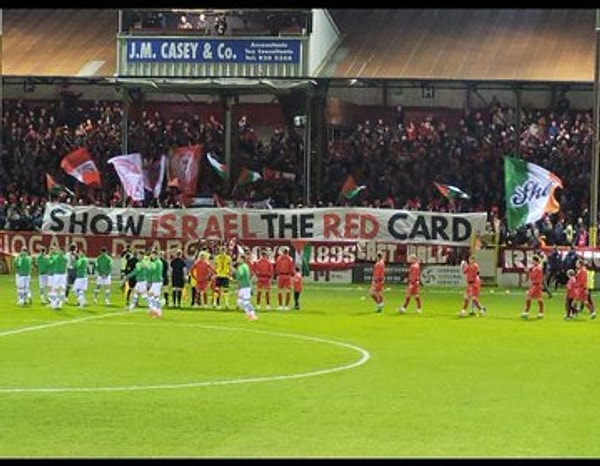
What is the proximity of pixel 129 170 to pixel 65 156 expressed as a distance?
4.15 m

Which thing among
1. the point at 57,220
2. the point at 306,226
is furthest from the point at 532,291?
the point at 57,220

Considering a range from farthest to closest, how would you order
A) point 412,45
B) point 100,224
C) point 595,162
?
point 412,45 → point 100,224 → point 595,162

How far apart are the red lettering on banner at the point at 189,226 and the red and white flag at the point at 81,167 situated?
5069 mm

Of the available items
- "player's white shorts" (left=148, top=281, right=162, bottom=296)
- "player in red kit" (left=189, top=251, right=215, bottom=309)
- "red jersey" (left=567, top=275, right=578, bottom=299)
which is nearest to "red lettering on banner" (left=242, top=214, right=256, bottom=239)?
"player in red kit" (left=189, top=251, right=215, bottom=309)

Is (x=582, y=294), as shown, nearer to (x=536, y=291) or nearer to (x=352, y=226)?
(x=536, y=291)

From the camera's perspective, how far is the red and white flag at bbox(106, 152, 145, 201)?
52812 millimetres

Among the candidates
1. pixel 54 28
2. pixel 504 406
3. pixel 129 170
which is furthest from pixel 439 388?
pixel 54 28

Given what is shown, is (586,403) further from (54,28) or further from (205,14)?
(54,28)

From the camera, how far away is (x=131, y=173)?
5306 centimetres

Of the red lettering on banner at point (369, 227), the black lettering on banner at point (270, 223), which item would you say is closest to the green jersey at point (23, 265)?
the black lettering on banner at point (270, 223)

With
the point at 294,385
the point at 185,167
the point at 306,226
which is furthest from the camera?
the point at 185,167

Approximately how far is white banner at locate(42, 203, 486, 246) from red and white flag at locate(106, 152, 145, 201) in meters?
1.83

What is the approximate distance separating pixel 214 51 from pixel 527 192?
15.0 metres

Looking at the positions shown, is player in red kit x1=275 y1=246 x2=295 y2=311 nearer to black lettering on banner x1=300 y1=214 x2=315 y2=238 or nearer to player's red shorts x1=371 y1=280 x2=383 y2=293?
player's red shorts x1=371 y1=280 x2=383 y2=293
